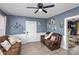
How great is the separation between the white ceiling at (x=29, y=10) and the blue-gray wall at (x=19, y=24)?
80 millimetres

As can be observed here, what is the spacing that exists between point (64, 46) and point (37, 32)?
604mm

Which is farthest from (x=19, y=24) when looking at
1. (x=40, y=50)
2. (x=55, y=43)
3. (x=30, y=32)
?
(x=55, y=43)

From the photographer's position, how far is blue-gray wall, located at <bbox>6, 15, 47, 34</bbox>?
1553mm

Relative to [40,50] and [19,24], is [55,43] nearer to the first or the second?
[40,50]

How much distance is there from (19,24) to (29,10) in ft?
1.11

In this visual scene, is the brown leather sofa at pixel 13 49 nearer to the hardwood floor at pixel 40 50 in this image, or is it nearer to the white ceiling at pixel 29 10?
the hardwood floor at pixel 40 50

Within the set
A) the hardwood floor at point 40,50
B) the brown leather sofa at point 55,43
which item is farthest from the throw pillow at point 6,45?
the brown leather sofa at point 55,43

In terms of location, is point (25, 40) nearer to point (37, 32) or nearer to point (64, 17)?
point (37, 32)

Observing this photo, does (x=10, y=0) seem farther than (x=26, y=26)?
No

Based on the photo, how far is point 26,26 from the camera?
5.35ft

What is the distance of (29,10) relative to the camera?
5.06 feet

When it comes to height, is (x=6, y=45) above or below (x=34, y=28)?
below


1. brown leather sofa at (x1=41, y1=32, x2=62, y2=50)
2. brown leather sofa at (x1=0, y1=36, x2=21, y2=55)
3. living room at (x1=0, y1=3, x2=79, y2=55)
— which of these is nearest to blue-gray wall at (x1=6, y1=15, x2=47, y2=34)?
living room at (x1=0, y1=3, x2=79, y2=55)
